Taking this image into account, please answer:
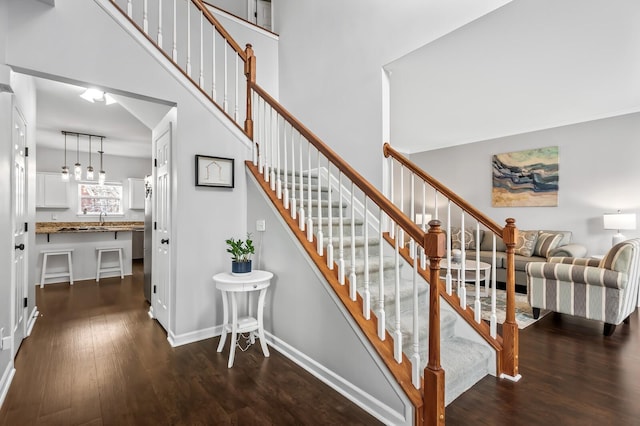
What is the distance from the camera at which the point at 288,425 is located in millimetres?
1773

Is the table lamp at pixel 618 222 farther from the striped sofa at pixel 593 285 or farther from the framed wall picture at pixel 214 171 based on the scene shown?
the framed wall picture at pixel 214 171

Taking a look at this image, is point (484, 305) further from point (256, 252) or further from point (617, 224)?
point (256, 252)

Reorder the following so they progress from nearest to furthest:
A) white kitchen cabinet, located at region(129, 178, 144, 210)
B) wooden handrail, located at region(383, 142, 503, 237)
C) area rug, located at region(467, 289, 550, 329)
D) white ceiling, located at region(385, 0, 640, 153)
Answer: wooden handrail, located at region(383, 142, 503, 237), white ceiling, located at region(385, 0, 640, 153), area rug, located at region(467, 289, 550, 329), white kitchen cabinet, located at region(129, 178, 144, 210)

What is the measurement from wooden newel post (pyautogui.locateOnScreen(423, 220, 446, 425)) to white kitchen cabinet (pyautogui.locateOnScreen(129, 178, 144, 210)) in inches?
314

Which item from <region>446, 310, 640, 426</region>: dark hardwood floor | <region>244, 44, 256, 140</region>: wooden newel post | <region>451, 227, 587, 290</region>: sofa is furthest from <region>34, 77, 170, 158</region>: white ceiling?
<region>451, 227, 587, 290</region>: sofa

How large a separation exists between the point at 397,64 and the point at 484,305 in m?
3.04

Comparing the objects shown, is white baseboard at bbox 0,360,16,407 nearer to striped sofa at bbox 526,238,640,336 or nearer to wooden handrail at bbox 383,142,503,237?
wooden handrail at bbox 383,142,503,237

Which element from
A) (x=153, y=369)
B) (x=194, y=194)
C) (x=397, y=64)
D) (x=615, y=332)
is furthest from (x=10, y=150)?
(x=615, y=332)

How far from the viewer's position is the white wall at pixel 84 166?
6809 mm

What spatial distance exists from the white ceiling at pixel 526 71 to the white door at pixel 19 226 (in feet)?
11.5

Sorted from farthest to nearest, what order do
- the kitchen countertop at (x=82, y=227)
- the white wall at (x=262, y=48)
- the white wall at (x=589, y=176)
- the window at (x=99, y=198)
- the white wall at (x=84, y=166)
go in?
the window at (x=99, y=198), the white wall at (x=84, y=166), the kitchen countertop at (x=82, y=227), the white wall at (x=589, y=176), the white wall at (x=262, y=48)

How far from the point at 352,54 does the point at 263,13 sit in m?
2.66

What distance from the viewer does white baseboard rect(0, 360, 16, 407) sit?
6.69ft

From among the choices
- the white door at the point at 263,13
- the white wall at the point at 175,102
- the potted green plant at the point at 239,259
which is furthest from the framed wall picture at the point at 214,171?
the white door at the point at 263,13
